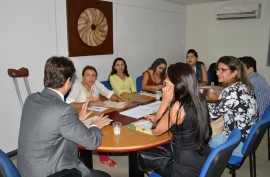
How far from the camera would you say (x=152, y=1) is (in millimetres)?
5262

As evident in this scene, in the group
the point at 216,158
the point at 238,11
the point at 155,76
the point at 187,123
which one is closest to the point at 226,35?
the point at 238,11

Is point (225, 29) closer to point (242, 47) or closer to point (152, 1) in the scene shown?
point (242, 47)

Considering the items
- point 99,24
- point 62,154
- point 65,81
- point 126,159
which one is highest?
point 99,24

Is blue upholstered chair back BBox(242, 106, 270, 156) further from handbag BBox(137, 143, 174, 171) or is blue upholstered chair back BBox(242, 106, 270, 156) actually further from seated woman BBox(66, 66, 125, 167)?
seated woman BBox(66, 66, 125, 167)

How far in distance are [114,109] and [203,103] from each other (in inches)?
45.8

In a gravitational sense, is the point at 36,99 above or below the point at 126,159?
above

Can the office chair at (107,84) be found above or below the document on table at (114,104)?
above

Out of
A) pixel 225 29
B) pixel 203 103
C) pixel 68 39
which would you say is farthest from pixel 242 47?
pixel 203 103

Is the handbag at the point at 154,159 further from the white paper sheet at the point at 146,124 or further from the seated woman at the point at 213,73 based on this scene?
the seated woman at the point at 213,73

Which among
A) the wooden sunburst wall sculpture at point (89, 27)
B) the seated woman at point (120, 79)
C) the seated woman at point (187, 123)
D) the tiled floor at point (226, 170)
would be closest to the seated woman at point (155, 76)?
the seated woman at point (120, 79)

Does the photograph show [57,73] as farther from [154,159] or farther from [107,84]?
[107,84]

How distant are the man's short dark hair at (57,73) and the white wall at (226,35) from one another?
4.88 meters

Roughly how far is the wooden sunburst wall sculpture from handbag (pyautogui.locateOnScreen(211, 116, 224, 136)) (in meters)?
2.54

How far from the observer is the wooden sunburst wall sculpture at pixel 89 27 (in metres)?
3.86
